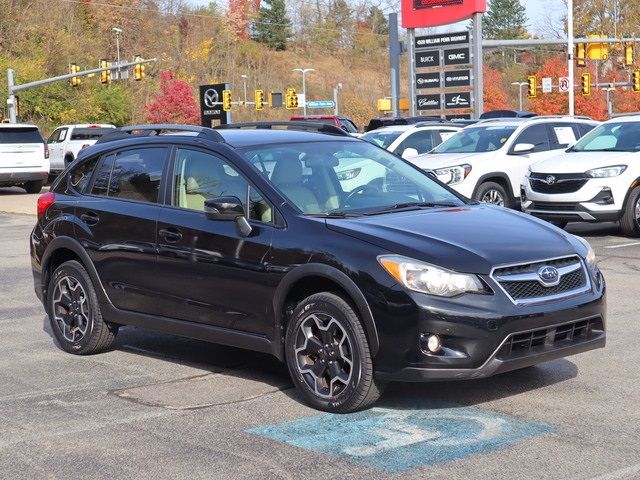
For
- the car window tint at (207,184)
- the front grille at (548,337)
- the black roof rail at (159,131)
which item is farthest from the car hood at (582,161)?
the front grille at (548,337)

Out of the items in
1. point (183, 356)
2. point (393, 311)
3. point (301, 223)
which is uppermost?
point (301, 223)

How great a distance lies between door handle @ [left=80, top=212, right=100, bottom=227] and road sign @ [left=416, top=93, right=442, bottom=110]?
33545 millimetres

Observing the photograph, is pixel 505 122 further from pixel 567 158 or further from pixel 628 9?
pixel 628 9

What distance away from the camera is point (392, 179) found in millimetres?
7484

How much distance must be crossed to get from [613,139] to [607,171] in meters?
1.20

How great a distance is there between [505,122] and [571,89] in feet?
95.0

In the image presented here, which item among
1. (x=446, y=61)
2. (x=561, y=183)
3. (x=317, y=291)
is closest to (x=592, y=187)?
(x=561, y=183)

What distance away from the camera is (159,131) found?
26.9 feet

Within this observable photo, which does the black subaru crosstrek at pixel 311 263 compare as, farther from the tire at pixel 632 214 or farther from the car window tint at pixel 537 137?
the car window tint at pixel 537 137

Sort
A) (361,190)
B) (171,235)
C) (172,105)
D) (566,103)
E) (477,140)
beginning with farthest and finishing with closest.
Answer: (566,103) → (172,105) → (477,140) → (171,235) → (361,190)

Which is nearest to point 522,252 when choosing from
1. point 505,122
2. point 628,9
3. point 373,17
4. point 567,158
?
point 567,158

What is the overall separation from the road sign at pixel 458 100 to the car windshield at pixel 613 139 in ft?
77.3

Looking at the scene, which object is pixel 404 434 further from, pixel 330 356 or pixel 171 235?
pixel 171 235

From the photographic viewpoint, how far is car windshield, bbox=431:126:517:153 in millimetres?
18078
